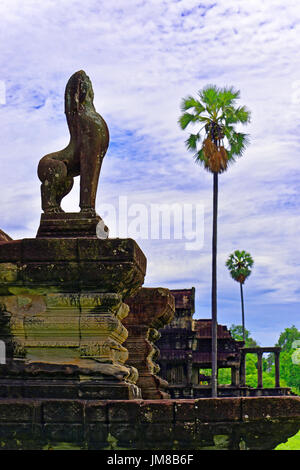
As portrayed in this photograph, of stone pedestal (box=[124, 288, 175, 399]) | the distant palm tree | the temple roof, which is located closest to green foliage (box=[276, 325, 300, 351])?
the distant palm tree

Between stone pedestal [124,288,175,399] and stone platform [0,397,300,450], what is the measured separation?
258 cm

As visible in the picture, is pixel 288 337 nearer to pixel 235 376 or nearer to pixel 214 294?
pixel 235 376

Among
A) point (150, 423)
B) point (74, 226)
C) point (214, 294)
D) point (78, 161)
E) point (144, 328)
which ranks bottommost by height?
point (150, 423)

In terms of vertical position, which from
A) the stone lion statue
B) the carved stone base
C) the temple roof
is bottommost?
the carved stone base

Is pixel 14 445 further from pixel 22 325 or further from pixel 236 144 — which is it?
pixel 236 144

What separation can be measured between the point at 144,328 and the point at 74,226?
2.14 metres

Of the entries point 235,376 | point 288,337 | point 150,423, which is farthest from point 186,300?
point 288,337

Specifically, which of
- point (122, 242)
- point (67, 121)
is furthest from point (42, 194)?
point (122, 242)

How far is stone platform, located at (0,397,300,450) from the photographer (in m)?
5.09

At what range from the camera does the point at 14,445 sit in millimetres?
5289

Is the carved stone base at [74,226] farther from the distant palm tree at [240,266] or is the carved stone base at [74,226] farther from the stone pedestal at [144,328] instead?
the distant palm tree at [240,266]

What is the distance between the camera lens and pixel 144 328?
314 inches

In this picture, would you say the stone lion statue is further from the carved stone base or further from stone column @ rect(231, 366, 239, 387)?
stone column @ rect(231, 366, 239, 387)

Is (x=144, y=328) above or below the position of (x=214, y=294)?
below
